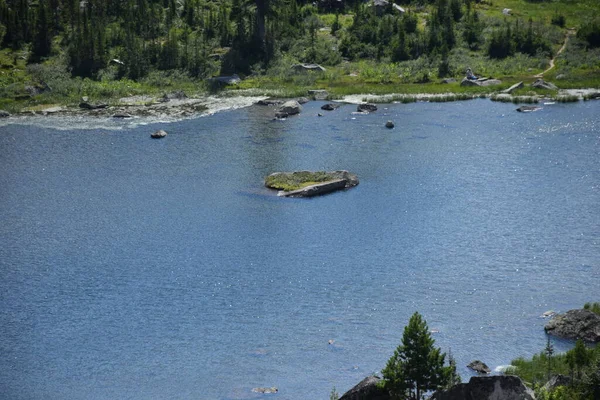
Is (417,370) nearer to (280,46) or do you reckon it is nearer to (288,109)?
(288,109)

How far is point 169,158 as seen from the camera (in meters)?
93.1

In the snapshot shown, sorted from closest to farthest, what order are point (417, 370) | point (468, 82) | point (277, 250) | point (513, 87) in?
point (417, 370)
point (277, 250)
point (513, 87)
point (468, 82)

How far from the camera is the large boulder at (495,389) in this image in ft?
131

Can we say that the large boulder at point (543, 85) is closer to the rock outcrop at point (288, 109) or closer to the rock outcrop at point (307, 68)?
the rock outcrop at point (288, 109)

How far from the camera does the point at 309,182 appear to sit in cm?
8231

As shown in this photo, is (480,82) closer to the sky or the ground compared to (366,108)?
closer to the sky

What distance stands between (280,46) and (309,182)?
5705 cm

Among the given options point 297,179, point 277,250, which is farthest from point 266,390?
point 297,179

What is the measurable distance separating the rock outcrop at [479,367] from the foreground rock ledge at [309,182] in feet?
108

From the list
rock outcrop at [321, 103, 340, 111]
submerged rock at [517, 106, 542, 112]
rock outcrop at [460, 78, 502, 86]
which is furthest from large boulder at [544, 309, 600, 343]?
rock outcrop at [460, 78, 502, 86]

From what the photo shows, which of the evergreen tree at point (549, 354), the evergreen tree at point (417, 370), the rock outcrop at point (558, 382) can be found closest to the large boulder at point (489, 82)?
the evergreen tree at point (549, 354)

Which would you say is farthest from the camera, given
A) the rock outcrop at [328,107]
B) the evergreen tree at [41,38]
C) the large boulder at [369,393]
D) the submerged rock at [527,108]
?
the evergreen tree at [41,38]

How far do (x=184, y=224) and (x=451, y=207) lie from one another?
67.1 feet

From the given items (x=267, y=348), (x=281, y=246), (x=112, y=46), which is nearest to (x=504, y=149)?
(x=281, y=246)
